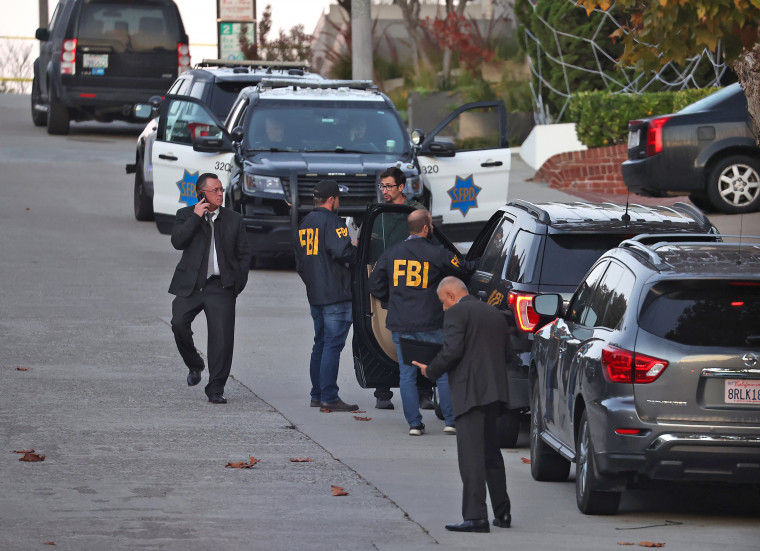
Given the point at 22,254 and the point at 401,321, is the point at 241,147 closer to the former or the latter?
the point at 22,254

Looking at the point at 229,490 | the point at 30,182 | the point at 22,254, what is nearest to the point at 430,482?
the point at 229,490

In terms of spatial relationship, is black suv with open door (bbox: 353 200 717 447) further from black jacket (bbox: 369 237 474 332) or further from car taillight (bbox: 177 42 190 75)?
car taillight (bbox: 177 42 190 75)

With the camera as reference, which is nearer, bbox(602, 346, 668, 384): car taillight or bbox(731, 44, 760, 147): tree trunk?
bbox(602, 346, 668, 384): car taillight

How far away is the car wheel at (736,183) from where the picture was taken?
20.2 metres

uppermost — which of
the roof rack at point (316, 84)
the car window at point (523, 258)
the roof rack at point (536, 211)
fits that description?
the roof rack at point (316, 84)

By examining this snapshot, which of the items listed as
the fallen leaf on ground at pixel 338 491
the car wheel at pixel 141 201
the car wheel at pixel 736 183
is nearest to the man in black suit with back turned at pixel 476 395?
the fallen leaf on ground at pixel 338 491

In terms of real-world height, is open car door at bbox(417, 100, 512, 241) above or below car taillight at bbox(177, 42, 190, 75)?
below

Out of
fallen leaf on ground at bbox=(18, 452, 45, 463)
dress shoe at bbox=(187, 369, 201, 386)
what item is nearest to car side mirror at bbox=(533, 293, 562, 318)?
fallen leaf on ground at bbox=(18, 452, 45, 463)

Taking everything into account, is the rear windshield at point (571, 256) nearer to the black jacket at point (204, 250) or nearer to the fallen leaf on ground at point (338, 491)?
the fallen leaf on ground at point (338, 491)

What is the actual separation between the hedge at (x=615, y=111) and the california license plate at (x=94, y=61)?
907 centimetres

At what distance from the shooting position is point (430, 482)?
937cm

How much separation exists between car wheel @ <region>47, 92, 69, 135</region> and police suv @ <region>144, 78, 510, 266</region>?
37.8 ft

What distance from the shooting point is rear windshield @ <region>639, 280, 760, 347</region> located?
804cm

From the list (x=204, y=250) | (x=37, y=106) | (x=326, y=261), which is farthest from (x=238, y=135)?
(x=37, y=106)
